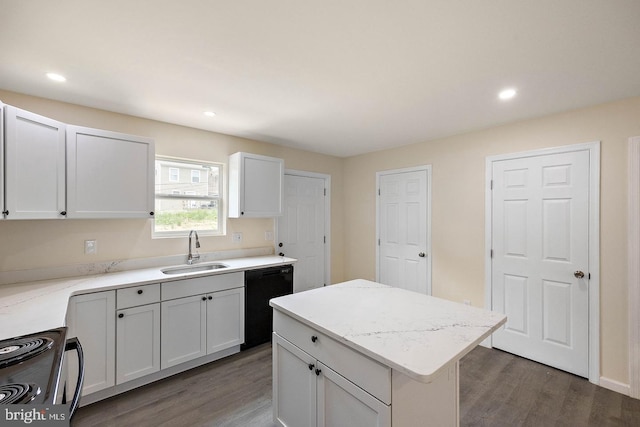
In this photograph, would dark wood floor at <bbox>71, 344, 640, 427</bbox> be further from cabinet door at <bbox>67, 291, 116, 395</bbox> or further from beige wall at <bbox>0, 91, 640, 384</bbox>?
beige wall at <bbox>0, 91, 640, 384</bbox>

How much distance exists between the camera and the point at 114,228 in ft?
8.57

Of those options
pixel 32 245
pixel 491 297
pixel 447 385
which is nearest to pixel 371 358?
pixel 447 385

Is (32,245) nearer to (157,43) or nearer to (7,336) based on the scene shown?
(7,336)

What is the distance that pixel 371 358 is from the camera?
117 cm

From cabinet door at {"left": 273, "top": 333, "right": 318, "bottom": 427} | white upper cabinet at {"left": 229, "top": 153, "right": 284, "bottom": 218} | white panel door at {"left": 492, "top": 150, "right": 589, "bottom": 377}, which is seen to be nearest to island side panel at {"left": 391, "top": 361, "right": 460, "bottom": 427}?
cabinet door at {"left": 273, "top": 333, "right": 318, "bottom": 427}

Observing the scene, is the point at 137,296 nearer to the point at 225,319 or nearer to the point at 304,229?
the point at 225,319

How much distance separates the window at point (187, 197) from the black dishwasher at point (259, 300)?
2.66ft

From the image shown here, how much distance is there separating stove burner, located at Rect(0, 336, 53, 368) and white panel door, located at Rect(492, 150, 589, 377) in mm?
3584

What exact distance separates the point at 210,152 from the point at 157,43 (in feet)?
5.67

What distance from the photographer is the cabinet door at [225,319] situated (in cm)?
263

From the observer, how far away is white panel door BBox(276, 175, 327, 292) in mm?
3955

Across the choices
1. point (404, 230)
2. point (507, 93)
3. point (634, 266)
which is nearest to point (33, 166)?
point (507, 93)

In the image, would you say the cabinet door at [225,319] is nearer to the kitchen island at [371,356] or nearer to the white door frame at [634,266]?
the kitchen island at [371,356]

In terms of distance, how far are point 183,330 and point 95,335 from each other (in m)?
0.63
